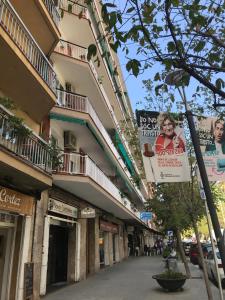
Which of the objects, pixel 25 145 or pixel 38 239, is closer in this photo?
pixel 25 145

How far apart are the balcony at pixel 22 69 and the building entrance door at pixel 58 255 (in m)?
6.36

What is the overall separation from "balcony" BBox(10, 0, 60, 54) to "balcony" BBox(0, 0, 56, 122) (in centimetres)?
127

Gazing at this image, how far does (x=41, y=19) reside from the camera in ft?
40.5

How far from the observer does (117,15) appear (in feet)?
15.4

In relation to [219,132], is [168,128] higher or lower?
higher

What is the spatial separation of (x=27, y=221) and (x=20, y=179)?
1.77m

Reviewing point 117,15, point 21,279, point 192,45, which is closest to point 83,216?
point 21,279

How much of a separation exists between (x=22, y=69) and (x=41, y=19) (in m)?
3.16

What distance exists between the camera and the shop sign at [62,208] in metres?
13.6

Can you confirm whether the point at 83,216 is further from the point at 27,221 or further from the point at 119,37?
the point at 119,37

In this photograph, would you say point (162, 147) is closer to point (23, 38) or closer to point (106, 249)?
point (23, 38)

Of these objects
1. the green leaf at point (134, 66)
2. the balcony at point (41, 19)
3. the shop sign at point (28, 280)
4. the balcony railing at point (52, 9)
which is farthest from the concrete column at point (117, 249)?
the green leaf at point (134, 66)

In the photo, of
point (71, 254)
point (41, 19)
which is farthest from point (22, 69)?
point (71, 254)

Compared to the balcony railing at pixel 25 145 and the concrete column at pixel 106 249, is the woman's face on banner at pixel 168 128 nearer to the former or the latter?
the balcony railing at pixel 25 145
